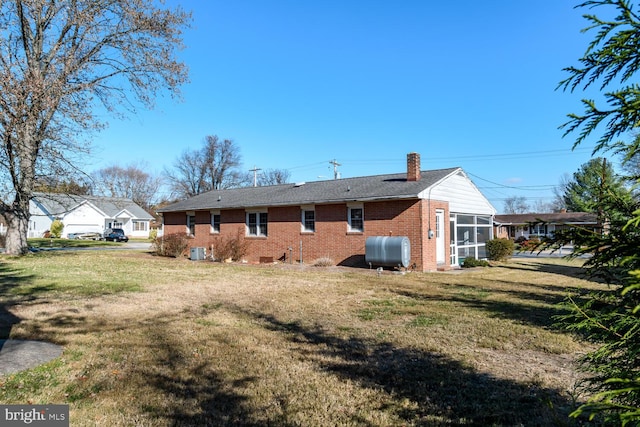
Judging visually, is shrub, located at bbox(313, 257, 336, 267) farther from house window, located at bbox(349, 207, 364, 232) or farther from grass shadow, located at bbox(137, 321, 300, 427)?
grass shadow, located at bbox(137, 321, 300, 427)

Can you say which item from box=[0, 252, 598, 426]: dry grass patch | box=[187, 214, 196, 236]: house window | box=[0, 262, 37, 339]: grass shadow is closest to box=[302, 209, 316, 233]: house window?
box=[0, 252, 598, 426]: dry grass patch

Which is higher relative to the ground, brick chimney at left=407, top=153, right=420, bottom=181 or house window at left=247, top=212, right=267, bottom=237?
brick chimney at left=407, top=153, right=420, bottom=181

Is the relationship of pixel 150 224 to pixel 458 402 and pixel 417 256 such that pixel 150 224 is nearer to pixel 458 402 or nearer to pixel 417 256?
pixel 417 256

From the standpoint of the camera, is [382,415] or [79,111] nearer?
[382,415]

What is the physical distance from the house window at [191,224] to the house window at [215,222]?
6.61ft

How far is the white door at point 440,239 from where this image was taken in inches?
695

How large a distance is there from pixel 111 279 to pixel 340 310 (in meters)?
8.21

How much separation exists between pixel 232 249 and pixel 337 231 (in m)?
6.50

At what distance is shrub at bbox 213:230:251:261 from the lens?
21.2 m

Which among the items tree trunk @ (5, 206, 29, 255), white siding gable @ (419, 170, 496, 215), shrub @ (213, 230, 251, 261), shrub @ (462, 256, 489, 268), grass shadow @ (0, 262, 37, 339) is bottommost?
shrub @ (462, 256, 489, 268)

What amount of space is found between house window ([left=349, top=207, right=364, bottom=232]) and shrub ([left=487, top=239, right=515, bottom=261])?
28.7 ft

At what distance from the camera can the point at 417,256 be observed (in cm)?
1605

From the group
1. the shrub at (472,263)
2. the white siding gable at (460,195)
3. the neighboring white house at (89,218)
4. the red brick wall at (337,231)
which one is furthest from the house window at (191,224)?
the neighboring white house at (89,218)

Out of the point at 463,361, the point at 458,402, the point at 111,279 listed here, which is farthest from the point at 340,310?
the point at 111,279
